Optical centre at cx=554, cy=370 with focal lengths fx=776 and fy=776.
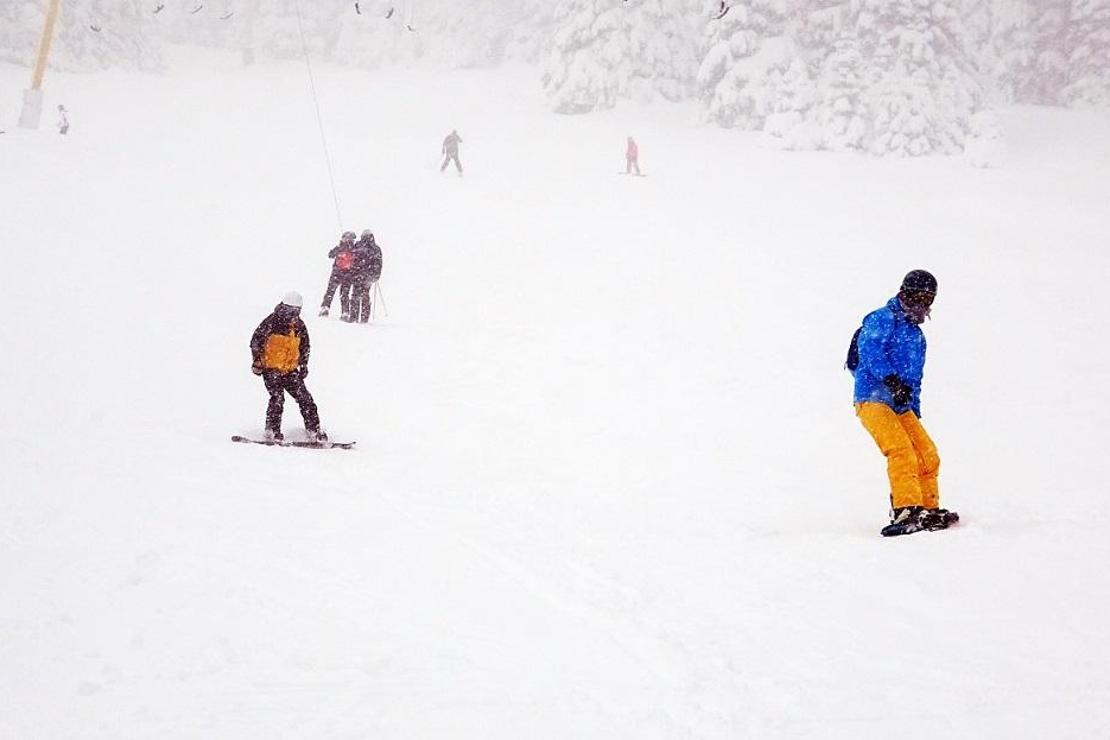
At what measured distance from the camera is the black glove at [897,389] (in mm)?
5145

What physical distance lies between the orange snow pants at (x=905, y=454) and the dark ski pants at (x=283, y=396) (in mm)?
5199

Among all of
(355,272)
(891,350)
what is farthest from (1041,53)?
(891,350)

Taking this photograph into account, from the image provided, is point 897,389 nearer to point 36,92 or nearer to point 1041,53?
point 36,92

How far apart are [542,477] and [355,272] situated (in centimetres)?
806

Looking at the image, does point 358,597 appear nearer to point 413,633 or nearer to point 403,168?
point 413,633

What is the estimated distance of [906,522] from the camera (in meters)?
5.16

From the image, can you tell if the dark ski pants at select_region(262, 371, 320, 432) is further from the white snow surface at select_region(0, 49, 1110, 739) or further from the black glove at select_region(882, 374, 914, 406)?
the black glove at select_region(882, 374, 914, 406)

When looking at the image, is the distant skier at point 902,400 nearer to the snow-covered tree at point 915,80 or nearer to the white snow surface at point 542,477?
the white snow surface at point 542,477

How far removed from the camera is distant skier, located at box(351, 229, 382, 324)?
13758 mm

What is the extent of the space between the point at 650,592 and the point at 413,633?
1.40 meters

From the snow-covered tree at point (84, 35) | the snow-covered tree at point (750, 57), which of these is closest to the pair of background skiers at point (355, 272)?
the snow-covered tree at point (750, 57)

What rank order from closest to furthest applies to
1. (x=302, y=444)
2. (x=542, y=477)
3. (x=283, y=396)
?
(x=542, y=477), (x=302, y=444), (x=283, y=396)

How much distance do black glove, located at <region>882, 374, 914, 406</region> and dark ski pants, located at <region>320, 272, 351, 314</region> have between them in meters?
10.6

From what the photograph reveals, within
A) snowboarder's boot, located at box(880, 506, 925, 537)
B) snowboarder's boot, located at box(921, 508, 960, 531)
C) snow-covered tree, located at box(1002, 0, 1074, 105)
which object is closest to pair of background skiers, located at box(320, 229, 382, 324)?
snowboarder's boot, located at box(880, 506, 925, 537)
